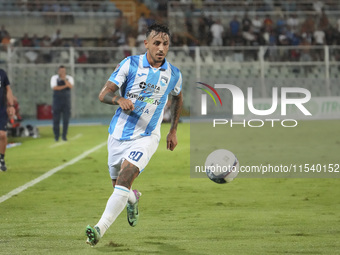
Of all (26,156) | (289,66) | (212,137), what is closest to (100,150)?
(26,156)

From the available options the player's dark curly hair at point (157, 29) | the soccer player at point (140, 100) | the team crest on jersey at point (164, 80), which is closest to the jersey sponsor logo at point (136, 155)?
the soccer player at point (140, 100)

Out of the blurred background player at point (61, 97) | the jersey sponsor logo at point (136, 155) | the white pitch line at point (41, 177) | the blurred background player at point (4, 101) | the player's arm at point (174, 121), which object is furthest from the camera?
the blurred background player at point (61, 97)

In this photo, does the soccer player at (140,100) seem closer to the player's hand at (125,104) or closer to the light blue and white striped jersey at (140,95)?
the light blue and white striped jersey at (140,95)

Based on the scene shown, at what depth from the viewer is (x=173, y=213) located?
30.0 ft

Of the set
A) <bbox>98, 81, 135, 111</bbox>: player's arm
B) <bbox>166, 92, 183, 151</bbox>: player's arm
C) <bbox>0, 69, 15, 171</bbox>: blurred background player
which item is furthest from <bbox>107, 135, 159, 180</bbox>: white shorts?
<bbox>0, 69, 15, 171</bbox>: blurred background player

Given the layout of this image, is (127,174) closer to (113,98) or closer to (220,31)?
(113,98)

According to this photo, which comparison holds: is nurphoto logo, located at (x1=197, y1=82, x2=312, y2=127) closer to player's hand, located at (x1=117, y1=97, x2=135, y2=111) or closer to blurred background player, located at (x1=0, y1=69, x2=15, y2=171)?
blurred background player, located at (x1=0, y1=69, x2=15, y2=171)

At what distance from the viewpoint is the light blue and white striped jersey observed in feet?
24.2

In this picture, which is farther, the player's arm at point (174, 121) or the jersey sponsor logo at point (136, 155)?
the player's arm at point (174, 121)

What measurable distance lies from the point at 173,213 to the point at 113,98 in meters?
2.67

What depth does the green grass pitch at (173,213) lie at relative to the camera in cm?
702

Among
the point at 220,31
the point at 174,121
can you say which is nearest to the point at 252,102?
the point at 220,31

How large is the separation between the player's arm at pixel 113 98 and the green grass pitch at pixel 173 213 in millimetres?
1395

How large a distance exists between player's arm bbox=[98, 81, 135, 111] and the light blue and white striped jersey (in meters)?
0.16
